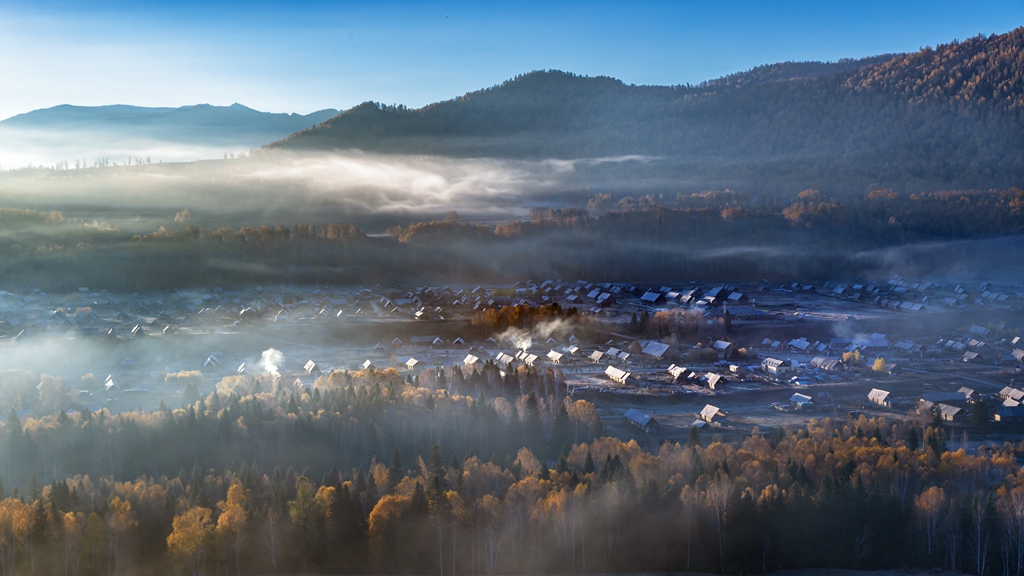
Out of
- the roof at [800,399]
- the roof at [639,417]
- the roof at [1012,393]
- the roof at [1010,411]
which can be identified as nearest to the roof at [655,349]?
the roof at [800,399]

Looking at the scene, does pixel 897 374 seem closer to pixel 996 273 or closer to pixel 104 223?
pixel 996 273

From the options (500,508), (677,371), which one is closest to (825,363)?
(677,371)

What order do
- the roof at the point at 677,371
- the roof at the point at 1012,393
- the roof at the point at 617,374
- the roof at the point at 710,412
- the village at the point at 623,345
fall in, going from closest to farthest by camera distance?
1. the roof at the point at 710,412
2. the roof at the point at 1012,393
3. the village at the point at 623,345
4. the roof at the point at 617,374
5. the roof at the point at 677,371

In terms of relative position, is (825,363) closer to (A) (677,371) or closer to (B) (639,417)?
(A) (677,371)

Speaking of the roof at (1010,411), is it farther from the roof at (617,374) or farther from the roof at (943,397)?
the roof at (617,374)

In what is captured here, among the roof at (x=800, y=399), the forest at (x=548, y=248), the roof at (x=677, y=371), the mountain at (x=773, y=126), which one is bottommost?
the roof at (x=800, y=399)

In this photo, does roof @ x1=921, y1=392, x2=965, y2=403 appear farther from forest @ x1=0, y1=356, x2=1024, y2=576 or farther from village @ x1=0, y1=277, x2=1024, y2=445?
forest @ x1=0, y1=356, x2=1024, y2=576
